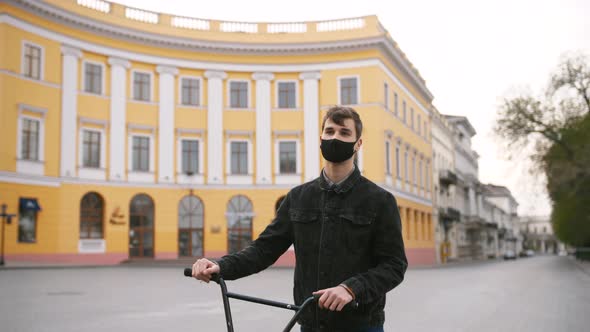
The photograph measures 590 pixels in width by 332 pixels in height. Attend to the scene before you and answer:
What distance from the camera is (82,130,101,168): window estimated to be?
38750mm

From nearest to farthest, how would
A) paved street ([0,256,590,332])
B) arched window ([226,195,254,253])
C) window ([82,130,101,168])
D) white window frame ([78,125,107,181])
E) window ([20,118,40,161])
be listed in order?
1. paved street ([0,256,590,332])
2. window ([20,118,40,161])
3. white window frame ([78,125,107,181])
4. window ([82,130,101,168])
5. arched window ([226,195,254,253])

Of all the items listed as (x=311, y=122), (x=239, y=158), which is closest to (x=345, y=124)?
(x=239, y=158)

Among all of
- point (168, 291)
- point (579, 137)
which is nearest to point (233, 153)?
point (579, 137)

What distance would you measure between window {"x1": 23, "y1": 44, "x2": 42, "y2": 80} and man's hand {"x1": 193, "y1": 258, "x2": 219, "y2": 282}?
115 feet

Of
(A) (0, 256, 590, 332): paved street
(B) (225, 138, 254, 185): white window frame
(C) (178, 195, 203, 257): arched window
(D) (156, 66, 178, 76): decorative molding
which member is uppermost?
(D) (156, 66, 178, 76): decorative molding

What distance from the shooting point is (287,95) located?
147 feet

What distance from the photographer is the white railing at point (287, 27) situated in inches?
1796

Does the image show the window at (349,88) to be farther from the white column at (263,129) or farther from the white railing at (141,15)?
the white railing at (141,15)

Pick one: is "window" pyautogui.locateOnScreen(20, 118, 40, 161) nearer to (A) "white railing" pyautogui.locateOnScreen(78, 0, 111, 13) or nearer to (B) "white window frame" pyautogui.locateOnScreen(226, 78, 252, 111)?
(A) "white railing" pyautogui.locateOnScreen(78, 0, 111, 13)

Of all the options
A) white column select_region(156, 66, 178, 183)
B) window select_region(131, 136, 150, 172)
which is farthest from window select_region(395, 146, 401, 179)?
window select_region(131, 136, 150, 172)

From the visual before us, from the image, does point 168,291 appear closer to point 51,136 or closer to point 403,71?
point 51,136

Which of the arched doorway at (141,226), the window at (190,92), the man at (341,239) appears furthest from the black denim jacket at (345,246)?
the window at (190,92)

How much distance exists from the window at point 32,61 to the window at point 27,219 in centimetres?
656

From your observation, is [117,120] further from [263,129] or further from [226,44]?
[263,129]
